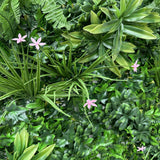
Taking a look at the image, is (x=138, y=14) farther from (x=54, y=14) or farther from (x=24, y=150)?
(x=24, y=150)

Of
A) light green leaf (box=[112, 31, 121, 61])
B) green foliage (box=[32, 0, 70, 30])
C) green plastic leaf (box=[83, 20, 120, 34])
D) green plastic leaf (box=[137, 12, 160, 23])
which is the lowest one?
light green leaf (box=[112, 31, 121, 61])

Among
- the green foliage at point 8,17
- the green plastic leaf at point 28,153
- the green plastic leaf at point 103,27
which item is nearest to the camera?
the green plastic leaf at point 28,153

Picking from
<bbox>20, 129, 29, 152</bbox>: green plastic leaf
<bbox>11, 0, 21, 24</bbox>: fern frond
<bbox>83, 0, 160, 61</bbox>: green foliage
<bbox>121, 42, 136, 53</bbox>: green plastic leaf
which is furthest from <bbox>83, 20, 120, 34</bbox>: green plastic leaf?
<bbox>20, 129, 29, 152</bbox>: green plastic leaf

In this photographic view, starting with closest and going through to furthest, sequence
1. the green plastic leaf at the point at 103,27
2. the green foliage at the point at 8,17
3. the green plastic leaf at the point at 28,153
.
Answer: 1. the green plastic leaf at the point at 28,153
2. the green foliage at the point at 8,17
3. the green plastic leaf at the point at 103,27

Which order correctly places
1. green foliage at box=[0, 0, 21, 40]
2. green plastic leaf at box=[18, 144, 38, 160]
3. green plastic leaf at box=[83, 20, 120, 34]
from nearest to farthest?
green plastic leaf at box=[18, 144, 38, 160] < green foliage at box=[0, 0, 21, 40] < green plastic leaf at box=[83, 20, 120, 34]

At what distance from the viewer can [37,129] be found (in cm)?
100

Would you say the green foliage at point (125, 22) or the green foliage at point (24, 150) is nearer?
the green foliage at point (24, 150)

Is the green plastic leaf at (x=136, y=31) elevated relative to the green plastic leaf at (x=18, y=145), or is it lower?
elevated

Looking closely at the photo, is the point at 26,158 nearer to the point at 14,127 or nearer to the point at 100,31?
the point at 14,127

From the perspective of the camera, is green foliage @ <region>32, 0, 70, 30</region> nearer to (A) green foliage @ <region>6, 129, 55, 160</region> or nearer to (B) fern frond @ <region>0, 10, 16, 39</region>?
(B) fern frond @ <region>0, 10, 16, 39</region>

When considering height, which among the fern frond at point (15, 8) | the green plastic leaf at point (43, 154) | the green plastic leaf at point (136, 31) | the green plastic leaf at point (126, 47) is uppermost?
the fern frond at point (15, 8)

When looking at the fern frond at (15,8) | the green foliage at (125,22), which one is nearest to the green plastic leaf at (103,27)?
the green foliage at (125,22)

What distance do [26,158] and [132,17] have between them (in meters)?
0.95

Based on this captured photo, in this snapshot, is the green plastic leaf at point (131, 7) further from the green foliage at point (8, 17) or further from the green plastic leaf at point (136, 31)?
the green foliage at point (8, 17)
